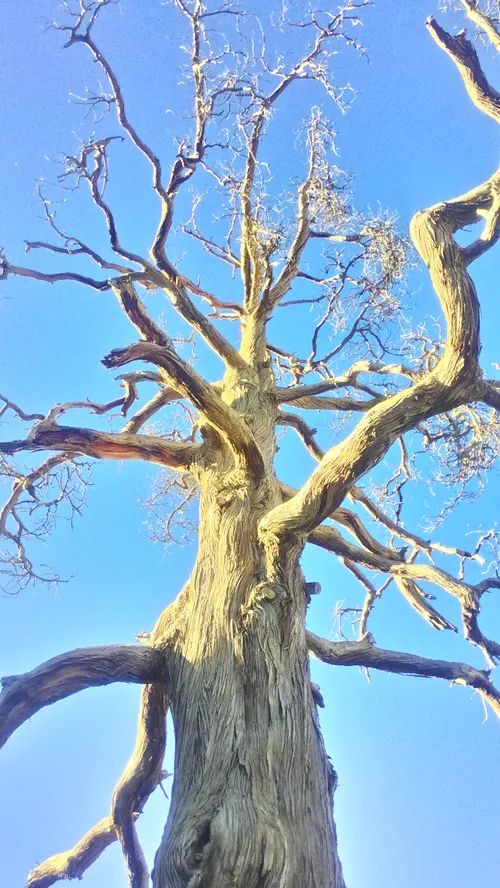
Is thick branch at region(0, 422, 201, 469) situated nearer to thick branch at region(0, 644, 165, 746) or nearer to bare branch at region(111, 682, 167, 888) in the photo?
thick branch at region(0, 644, 165, 746)

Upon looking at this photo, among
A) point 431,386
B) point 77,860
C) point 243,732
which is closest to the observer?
point 243,732

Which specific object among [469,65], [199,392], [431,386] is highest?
[469,65]

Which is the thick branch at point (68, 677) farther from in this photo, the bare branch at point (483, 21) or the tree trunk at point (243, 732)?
the bare branch at point (483, 21)

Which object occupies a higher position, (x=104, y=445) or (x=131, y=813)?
(x=104, y=445)

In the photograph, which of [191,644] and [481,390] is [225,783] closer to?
[191,644]

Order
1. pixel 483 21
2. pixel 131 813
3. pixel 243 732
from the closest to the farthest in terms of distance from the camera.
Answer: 1. pixel 243 732
2. pixel 483 21
3. pixel 131 813

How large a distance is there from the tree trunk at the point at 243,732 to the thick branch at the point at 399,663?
70 centimetres

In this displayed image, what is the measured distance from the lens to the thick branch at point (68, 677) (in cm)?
294

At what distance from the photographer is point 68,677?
10.1ft

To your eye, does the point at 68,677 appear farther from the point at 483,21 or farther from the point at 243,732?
the point at 483,21

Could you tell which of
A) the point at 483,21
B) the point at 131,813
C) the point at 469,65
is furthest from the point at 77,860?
the point at 483,21

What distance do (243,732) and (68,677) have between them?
0.91 metres

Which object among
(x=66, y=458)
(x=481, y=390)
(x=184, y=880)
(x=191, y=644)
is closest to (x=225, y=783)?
(x=184, y=880)

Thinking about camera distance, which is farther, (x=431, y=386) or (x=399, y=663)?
(x=399, y=663)
